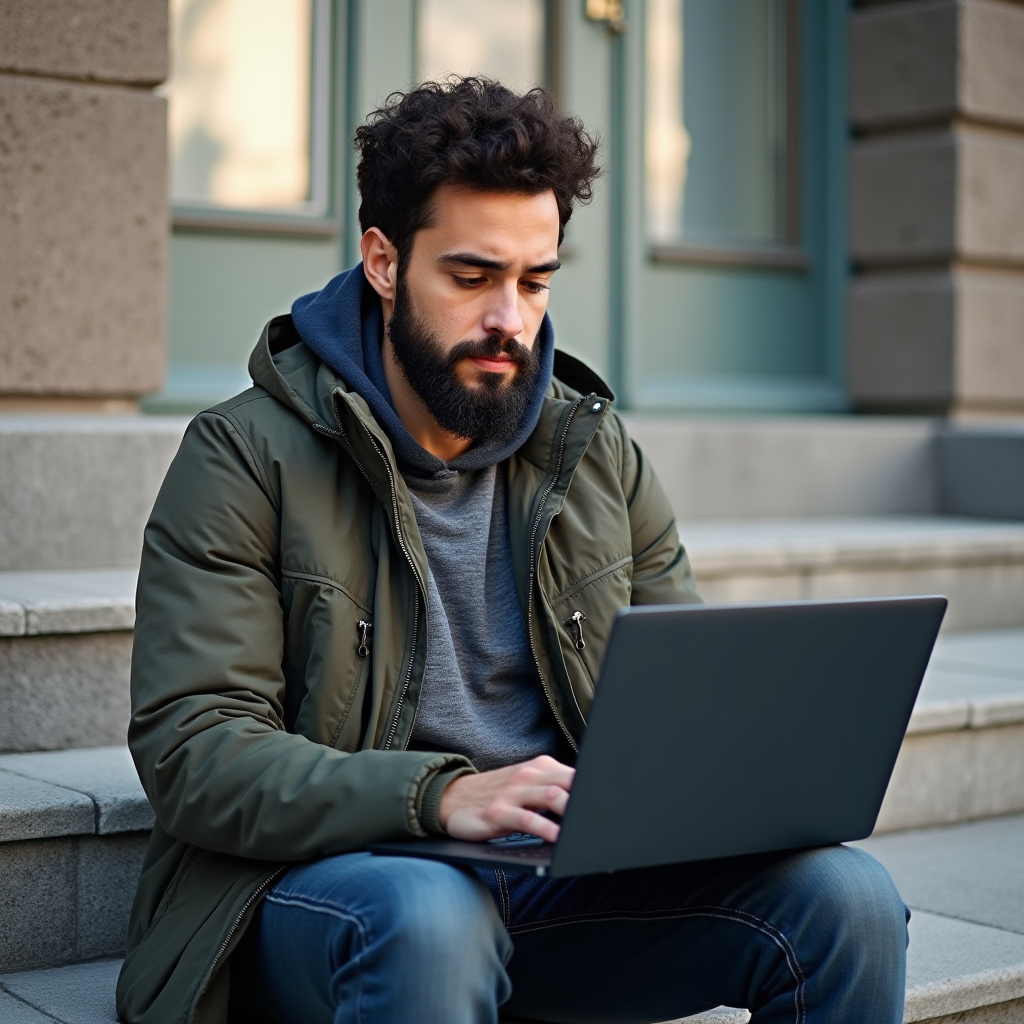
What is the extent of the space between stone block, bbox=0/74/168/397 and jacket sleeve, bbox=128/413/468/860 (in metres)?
1.60

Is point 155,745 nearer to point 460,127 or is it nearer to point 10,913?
point 10,913

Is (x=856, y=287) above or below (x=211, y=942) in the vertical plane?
above

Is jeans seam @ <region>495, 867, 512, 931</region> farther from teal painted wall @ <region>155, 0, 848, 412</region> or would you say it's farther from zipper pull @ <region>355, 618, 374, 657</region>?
teal painted wall @ <region>155, 0, 848, 412</region>

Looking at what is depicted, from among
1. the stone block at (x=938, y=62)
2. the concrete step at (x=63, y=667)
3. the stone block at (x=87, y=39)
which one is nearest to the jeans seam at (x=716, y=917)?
the concrete step at (x=63, y=667)

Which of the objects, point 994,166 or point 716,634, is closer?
point 716,634

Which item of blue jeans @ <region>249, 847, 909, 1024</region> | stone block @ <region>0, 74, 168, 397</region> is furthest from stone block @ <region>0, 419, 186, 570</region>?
blue jeans @ <region>249, 847, 909, 1024</region>

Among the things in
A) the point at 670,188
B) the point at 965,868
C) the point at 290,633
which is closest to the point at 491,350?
the point at 290,633

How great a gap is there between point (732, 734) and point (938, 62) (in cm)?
413

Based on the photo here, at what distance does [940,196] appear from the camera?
18.4 ft

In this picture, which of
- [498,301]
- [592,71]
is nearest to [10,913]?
[498,301]

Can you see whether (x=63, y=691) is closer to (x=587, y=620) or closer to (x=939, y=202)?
(x=587, y=620)

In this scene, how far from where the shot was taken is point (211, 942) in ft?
7.11

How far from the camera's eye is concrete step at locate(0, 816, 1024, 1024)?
2.54m

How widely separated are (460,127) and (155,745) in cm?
102
